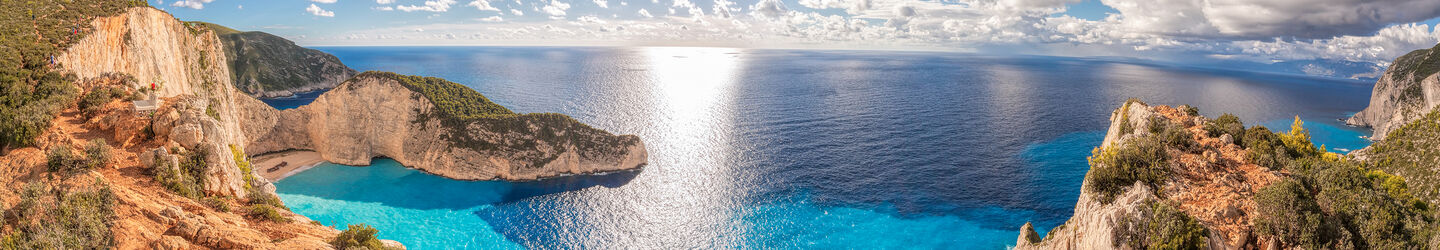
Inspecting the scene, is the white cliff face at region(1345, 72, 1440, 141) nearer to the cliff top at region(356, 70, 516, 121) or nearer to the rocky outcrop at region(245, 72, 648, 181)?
the rocky outcrop at region(245, 72, 648, 181)

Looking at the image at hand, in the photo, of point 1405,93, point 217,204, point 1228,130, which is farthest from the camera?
point 1405,93

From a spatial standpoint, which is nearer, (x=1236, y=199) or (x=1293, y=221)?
(x=1293, y=221)

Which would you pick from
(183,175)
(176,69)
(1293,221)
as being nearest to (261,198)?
(183,175)

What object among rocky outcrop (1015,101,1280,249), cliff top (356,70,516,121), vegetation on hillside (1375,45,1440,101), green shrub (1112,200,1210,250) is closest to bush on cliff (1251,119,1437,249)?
rocky outcrop (1015,101,1280,249)

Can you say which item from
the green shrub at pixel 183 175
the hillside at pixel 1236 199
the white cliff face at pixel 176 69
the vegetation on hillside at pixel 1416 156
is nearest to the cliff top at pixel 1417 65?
the vegetation on hillside at pixel 1416 156

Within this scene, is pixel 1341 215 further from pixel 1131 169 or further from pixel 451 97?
pixel 451 97

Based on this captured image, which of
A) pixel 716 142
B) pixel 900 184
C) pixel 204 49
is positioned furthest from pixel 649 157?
pixel 204 49

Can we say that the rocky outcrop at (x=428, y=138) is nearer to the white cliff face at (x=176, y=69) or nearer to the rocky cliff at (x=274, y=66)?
the white cliff face at (x=176, y=69)
